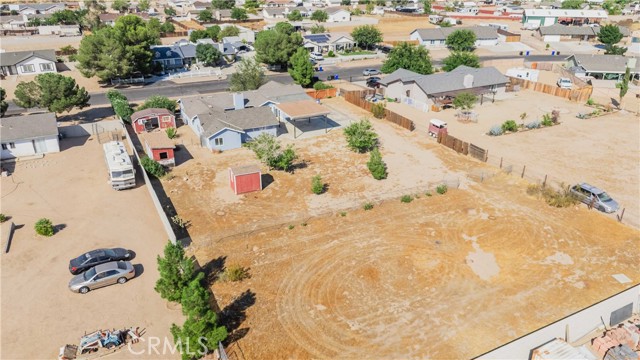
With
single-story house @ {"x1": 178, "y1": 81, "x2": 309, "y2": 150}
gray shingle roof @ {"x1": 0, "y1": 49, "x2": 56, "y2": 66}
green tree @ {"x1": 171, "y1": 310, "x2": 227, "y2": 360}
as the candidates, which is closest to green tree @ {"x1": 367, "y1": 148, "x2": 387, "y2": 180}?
single-story house @ {"x1": 178, "y1": 81, "x2": 309, "y2": 150}

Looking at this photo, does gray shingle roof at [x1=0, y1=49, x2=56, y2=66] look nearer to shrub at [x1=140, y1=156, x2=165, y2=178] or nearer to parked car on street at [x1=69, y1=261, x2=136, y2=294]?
shrub at [x1=140, y1=156, x2=165, y2=178]

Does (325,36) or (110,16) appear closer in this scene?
(325,36)

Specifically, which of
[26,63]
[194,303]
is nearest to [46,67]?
[26,63]

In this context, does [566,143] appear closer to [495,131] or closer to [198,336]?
[495,131]

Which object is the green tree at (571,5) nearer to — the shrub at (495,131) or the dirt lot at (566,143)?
the dirt lot at (566,143)

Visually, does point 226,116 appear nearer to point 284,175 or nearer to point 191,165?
point 191,165

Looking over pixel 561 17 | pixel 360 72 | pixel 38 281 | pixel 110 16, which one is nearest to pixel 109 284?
pixel 38 281
